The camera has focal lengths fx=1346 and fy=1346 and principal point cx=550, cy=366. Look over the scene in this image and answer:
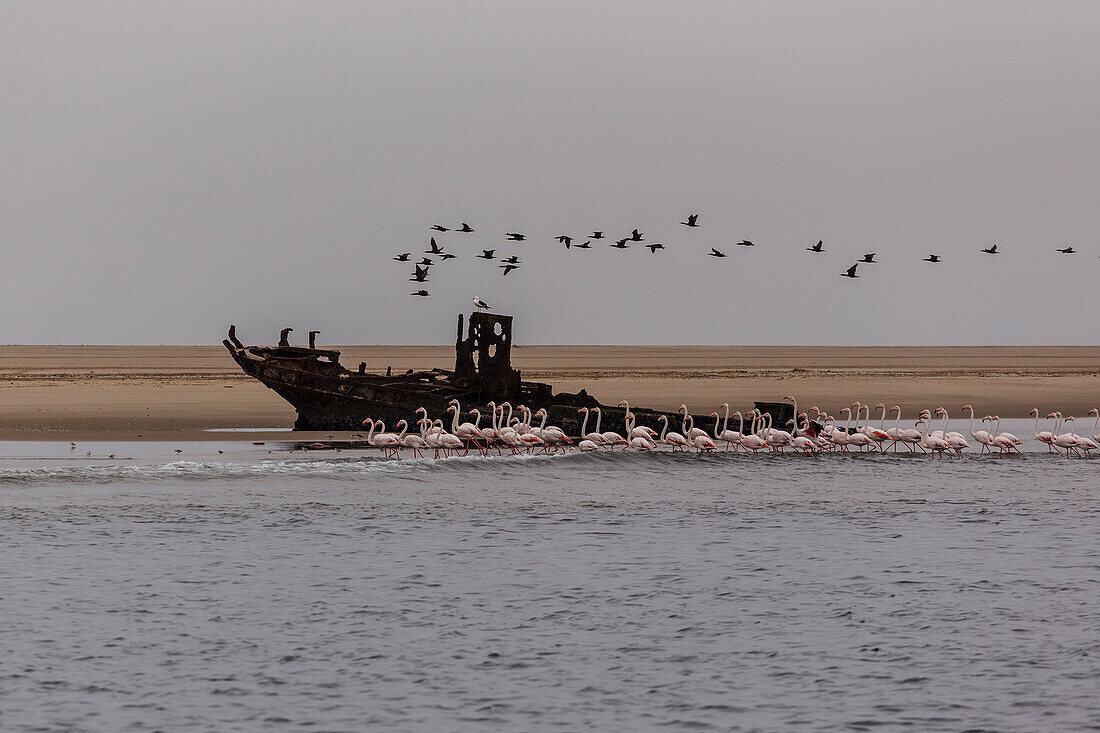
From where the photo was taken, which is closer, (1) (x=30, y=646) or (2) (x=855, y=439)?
(1) (x=30, y=646)

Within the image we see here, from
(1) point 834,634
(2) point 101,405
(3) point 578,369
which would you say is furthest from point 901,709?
(3) point 578,369

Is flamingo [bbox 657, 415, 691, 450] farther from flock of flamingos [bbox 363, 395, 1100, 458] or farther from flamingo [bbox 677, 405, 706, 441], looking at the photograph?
flamingo [bbox 677, 405, 706, 441]

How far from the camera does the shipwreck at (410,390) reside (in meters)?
32.7

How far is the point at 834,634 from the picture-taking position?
12.6 m

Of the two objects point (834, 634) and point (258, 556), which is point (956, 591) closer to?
point (834, 634)

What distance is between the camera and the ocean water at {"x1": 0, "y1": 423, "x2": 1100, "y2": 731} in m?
10.3

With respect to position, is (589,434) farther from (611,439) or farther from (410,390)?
(410,390)

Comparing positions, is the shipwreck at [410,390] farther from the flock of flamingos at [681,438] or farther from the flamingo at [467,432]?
the flamingo at [467,432]

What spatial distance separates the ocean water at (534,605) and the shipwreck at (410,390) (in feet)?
27.7

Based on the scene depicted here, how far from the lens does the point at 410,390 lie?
33.0 m

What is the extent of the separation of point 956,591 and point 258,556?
26.8 feet

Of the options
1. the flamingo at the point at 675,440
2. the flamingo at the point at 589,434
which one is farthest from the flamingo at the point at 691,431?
the flamingo at the point at 589,434

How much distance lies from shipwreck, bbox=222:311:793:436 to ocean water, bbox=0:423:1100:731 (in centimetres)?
844

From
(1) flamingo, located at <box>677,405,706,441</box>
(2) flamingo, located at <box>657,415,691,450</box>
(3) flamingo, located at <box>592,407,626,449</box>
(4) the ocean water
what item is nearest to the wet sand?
(3) flamingo, located at <box>592,407,626,449</box>
